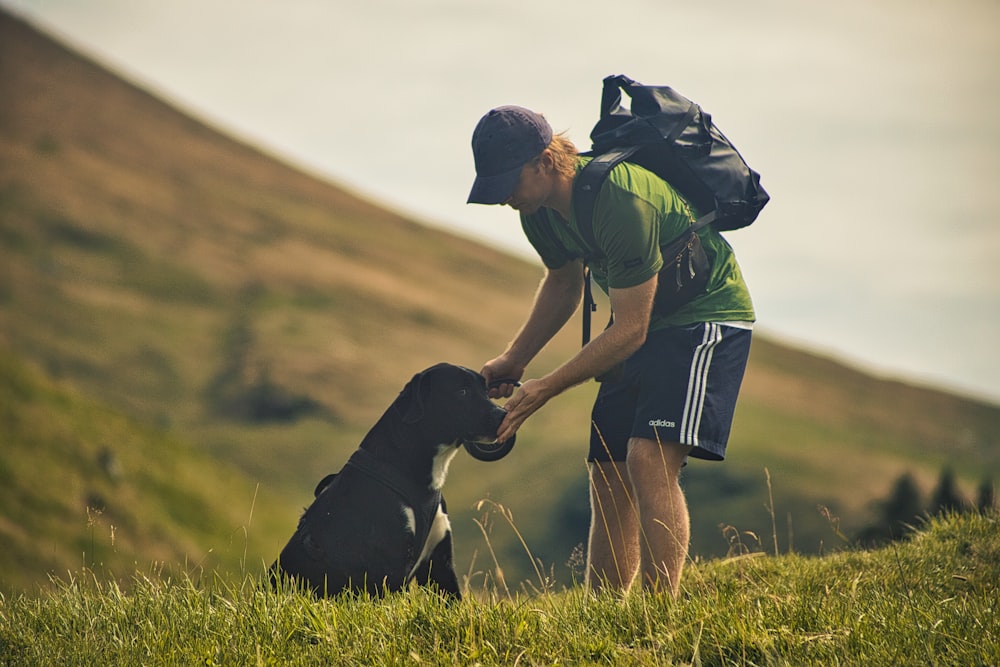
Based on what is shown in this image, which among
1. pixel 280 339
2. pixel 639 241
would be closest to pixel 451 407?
pixel 639 241

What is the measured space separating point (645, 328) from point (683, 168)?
35.0 inches

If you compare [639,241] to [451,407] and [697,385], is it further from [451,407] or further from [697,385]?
[451,407]

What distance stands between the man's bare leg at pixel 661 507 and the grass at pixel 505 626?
0.18 meters

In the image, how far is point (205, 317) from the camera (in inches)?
3342

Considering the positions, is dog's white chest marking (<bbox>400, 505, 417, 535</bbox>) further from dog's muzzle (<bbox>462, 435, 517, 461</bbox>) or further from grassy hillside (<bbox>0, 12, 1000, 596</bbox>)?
grassy hillside (<bbox>0, 12, 1000, 596</bbox>)

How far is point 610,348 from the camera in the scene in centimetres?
485

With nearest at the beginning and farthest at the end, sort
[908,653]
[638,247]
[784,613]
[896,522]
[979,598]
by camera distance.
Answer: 1. [908,653]
2. [784,613]
3. [979,598]
4. [638,247]
5. [896,522]

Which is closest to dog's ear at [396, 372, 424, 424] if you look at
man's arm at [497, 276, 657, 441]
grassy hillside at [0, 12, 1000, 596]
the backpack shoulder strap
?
man's arm at [497, 276, 657, 441]

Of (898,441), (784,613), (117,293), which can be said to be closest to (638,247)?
(784,613)

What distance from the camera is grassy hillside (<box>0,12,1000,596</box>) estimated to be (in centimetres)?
5381

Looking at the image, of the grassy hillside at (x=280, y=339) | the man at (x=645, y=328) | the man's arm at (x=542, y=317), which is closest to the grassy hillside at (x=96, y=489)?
the grassy hillside at (x=280, y=339)

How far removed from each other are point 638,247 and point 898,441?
295ft

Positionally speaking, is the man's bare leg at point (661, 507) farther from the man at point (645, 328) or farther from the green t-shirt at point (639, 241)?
the green t-shirt at point (639, 241)

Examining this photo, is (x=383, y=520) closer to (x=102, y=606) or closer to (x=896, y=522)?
(x=102, y=606)
